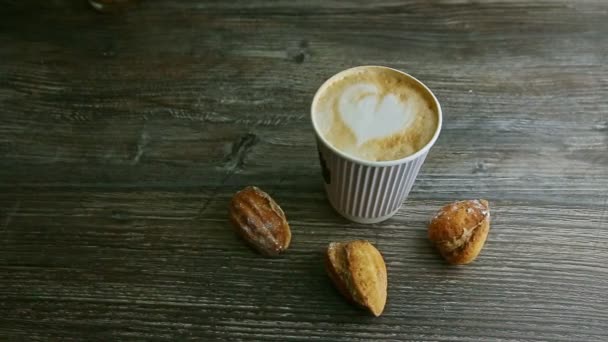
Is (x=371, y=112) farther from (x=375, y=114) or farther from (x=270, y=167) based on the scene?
(x=270, y=167)

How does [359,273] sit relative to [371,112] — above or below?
below

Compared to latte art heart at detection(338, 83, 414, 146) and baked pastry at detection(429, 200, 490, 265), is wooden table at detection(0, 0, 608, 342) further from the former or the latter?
latte art heart at detection(338, 83, 414, 146)

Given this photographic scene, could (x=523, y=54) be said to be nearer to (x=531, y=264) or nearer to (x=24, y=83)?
(x=531, y=264)

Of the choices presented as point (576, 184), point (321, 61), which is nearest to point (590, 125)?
point (576, 184)

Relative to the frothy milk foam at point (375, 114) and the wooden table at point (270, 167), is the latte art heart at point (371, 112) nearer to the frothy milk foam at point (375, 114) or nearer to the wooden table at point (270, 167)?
the frothy milk foam at point (375, 114)

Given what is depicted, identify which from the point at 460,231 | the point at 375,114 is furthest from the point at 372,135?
the point at 460,231

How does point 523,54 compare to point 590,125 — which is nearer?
point 590,125
